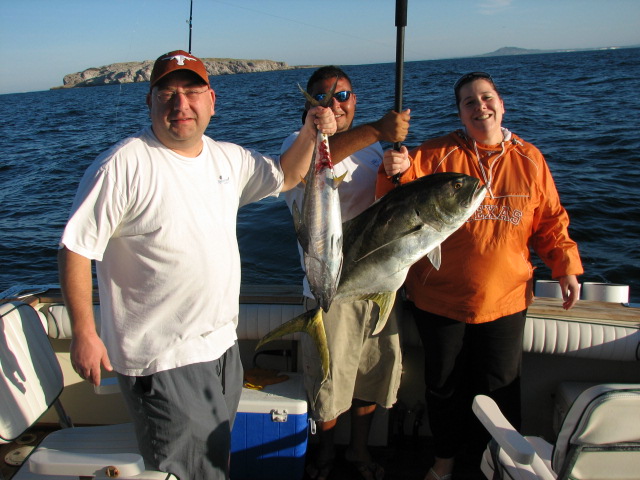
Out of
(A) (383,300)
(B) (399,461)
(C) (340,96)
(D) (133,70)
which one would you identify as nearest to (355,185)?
(C) (340,96)

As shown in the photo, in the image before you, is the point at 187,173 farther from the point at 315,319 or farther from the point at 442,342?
the point at 442,342

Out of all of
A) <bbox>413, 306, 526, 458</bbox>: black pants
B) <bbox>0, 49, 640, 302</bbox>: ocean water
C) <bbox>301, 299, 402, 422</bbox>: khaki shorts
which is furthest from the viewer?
<bbox>0, 49, 640, 302</bbox>: ocean water

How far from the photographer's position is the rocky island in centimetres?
11006

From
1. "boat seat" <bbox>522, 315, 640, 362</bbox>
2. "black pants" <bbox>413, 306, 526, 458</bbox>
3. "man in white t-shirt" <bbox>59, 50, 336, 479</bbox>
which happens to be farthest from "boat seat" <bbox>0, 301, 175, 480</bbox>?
"boat seat" <bbox>522, 315, 640, 362</bbox>

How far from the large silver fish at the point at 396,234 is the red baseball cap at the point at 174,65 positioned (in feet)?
3.03

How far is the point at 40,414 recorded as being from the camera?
2.48m

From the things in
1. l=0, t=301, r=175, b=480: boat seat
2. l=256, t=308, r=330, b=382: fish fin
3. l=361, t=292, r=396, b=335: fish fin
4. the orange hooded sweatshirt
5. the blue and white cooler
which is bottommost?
the blue and white cooler

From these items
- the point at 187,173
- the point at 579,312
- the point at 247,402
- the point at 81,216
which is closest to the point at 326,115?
the point at 187,173

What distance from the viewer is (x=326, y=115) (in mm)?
2195

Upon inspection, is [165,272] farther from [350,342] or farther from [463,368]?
[463,368]

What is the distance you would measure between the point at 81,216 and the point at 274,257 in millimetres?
6931

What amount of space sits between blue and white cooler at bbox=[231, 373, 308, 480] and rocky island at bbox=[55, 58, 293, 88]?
10183 cm

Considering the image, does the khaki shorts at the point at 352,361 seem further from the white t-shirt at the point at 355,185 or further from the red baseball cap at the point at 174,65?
the red baseball cap at the point at 174,65

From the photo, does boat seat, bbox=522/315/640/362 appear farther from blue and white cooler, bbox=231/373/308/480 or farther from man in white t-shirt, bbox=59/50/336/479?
man in white t-shirt, bbox=59/50/336/479
